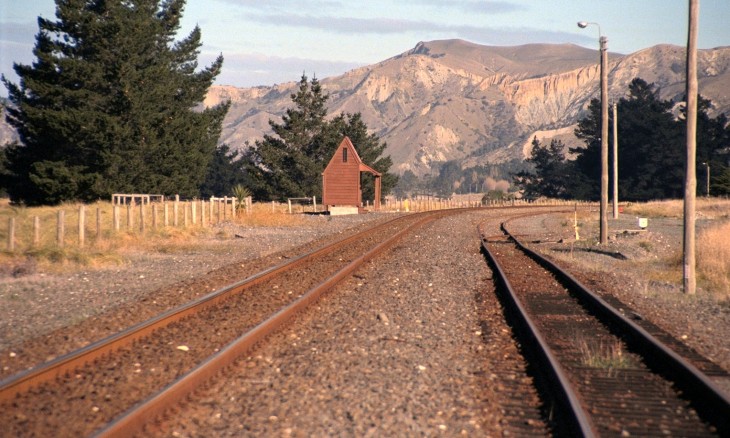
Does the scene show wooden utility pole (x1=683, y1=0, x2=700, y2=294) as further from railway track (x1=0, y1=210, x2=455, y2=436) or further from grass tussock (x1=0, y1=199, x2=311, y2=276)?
grass tussock (x1=0, y1=199, x2=311, y2=276)

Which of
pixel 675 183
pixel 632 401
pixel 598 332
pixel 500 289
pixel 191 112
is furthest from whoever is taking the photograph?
pixel 675 183

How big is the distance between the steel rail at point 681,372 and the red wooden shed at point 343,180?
4962 centimetres

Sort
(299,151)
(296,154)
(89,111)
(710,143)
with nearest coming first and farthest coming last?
(89,111) → (296,154) → (299,151) → (710,143)

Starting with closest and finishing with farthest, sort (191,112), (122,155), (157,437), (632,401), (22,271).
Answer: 1. (157,437)
2. (632,401)
3. (22,271)
4. (122,155)
5. (191,112)

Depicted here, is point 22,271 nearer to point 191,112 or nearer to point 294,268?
point 294,268

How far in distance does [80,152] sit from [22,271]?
32849mm

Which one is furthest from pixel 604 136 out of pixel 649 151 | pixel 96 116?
pixel 649 151

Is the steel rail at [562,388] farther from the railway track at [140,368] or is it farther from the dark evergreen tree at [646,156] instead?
the dark evergreen tree at [646,156]

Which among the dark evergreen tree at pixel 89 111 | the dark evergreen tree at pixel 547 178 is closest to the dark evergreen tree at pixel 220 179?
the dark evergreen tree at pixel 547 178

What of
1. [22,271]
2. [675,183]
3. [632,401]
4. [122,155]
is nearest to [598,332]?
[632,401]

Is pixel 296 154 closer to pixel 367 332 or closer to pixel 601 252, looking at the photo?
pixel 601 252

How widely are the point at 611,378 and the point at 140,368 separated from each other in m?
4.55

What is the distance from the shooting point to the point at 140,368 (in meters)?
7.42

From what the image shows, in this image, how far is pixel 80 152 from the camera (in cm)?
4669
